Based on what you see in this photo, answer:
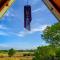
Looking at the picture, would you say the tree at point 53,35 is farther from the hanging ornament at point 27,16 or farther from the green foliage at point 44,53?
the hanging ornament at point 27,16

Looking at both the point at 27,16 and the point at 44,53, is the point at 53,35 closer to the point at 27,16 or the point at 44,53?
the point at 44,53

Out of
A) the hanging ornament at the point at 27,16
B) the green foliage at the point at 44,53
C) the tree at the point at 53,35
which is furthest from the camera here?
the tree at the point at 53,35

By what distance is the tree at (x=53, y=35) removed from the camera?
130 ft

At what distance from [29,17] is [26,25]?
0.12 metres

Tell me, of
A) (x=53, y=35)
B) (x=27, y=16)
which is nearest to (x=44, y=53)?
(x=53, y=35)

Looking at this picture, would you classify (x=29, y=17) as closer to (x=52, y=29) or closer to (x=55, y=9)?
(x=55, y=9)

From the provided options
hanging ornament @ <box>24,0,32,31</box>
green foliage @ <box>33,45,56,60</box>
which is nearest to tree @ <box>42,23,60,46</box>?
green foliage @ <box>33,45,56,60</box>

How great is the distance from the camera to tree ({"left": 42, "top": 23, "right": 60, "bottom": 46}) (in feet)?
130

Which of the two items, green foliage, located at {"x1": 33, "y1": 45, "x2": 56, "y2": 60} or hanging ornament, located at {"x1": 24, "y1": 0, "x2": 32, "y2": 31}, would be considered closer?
hanging ornament, located at {"x1": 24, "y1": 0, "x2": 32, "y2": 31}

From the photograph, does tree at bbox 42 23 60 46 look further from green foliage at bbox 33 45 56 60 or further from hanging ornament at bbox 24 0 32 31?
hanging ornament at bbox 24 0 32 31

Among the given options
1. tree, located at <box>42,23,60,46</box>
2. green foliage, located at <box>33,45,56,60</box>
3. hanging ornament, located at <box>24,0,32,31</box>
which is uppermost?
tree, located at <box>42,23,60,46</box>

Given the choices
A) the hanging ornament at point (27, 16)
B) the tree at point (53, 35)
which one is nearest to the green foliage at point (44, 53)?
the tree at point (53, 35)

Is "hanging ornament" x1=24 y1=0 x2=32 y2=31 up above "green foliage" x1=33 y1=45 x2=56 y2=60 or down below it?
below

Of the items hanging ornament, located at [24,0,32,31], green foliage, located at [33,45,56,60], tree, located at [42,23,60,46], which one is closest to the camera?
hanging ornament, located at [24,0,32,31]
